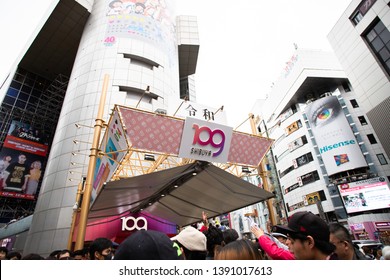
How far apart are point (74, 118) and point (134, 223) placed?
8.93 meters

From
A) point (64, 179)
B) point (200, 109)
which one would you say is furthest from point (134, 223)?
point (200, 109)

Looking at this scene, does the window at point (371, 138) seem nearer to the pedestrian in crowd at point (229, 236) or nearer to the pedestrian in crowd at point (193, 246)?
the pedestrian in crowd at point (229, 236)

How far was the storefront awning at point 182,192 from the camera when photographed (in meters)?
6.28

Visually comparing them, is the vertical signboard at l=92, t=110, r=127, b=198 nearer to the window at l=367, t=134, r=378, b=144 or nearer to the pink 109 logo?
the pink 109 logo

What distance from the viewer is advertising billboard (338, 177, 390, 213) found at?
2710 centimetres

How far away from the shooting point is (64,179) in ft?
42.4

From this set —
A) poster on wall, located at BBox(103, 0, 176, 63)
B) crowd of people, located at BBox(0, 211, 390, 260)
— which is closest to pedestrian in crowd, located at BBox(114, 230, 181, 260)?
crowd of people, located at BBox(0, 211, 390, 260)

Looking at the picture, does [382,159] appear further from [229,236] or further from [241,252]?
[241,252]

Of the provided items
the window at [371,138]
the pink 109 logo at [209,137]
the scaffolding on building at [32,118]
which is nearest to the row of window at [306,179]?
the window at [371,138]

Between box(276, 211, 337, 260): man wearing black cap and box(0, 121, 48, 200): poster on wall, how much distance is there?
79.0ft

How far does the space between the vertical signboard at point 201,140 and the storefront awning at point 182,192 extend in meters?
0.28

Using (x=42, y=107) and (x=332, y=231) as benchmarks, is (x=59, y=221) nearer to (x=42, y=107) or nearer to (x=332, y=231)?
(x=332, y=231)

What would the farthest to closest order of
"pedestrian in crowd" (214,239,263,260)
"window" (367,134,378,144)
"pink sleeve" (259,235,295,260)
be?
1. "window" (367,134,378,144)
2. "pink sleeve" (259,235,295,260)
3. "pedestrian in crowd" (214,239,263,260)

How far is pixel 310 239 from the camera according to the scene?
2.21 metres
